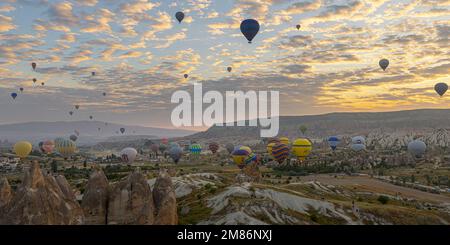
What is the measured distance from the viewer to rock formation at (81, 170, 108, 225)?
3441 cm

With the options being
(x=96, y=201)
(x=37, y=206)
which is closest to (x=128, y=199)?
(x=96, y=201)

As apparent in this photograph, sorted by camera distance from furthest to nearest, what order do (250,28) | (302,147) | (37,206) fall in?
(302,147) < (250,28) < (37,206)

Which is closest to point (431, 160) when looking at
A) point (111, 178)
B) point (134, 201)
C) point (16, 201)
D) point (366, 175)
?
point (366, 175)

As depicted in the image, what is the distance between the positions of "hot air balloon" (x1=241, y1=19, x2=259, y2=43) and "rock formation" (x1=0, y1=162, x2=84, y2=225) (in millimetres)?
61523

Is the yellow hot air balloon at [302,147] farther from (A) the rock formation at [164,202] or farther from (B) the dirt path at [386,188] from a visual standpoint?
(A) the rock formation at [164,202]

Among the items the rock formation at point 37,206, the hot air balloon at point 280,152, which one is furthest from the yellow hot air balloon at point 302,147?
the rock formation at point 37,206

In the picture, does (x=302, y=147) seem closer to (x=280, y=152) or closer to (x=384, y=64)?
(x=280, y=152)

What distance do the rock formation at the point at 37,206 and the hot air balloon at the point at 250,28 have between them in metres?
61.5

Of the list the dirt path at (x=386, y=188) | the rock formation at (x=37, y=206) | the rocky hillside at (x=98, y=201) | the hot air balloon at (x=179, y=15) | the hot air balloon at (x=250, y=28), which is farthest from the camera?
the hot air balloon at (x=179, y=15)

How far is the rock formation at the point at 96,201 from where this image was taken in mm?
34406

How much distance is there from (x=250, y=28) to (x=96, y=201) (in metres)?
58.3

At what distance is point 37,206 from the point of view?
91.3 ft

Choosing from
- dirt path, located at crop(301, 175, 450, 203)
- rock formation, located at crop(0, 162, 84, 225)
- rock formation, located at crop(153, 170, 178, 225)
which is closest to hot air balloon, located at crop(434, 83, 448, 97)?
dirt path, located at crop(301, 175, 450, 203)

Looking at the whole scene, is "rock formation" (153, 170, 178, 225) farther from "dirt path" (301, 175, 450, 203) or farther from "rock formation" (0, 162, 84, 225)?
"dirt path" (301, 175, 450, 203)
